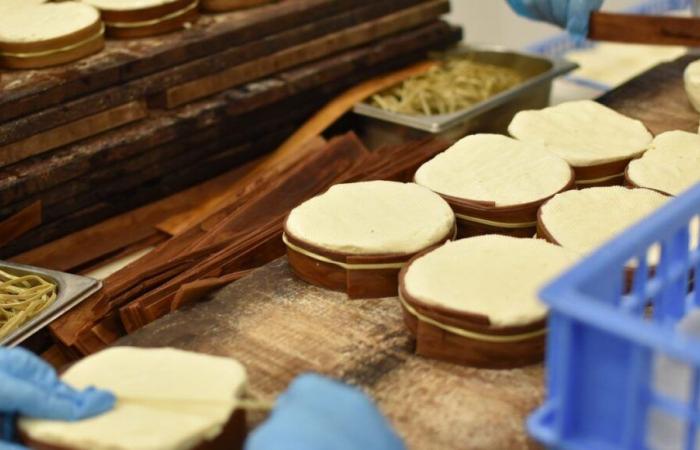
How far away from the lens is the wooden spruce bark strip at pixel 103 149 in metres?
2.72

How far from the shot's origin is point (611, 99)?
299cm

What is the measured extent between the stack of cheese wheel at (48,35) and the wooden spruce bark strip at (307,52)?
1.01ft

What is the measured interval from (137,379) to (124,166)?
4.86 feet

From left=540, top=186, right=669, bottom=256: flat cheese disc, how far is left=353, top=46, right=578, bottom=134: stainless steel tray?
1.03 m

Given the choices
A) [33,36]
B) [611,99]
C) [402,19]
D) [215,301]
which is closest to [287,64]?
[402,19]

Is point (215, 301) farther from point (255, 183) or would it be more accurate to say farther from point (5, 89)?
point (5, 89)

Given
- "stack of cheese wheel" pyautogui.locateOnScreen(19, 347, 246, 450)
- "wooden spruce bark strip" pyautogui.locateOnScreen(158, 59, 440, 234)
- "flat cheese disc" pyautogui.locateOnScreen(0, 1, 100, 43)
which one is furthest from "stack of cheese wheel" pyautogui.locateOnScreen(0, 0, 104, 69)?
"stack of cheese wheel" pyautogui.locateOnScreen(19, 347, 246, 450)

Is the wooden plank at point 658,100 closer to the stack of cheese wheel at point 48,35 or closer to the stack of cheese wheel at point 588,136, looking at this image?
the stack of cheese wheel at point 588,136

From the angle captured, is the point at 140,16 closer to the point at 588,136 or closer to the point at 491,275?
the point at 588,136

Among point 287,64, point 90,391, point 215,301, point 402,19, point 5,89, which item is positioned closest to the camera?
point 90,391

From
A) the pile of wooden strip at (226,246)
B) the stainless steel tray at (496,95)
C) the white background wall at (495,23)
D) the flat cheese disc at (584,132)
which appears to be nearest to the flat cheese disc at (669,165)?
the flat cheese disc at (584,132)

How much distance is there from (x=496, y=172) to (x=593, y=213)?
0.98 feet

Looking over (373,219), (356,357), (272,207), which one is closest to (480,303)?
(356,357)

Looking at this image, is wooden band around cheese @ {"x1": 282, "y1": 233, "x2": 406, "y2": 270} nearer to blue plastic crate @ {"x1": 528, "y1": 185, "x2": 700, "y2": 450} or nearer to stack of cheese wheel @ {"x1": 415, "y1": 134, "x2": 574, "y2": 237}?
stack of cheese wheel @ {"x1": 415, "y1": 134, "x2": 574, "y2": 237}
